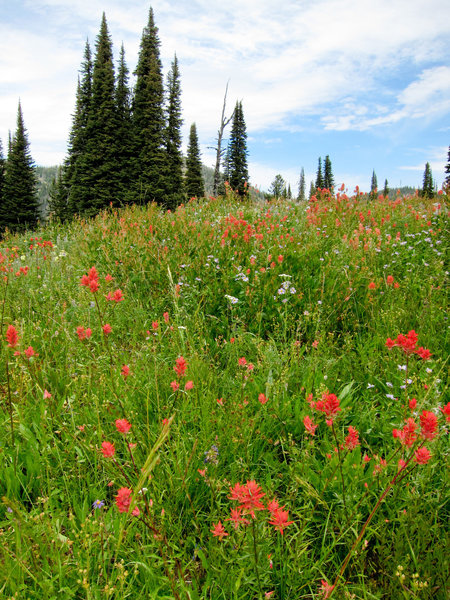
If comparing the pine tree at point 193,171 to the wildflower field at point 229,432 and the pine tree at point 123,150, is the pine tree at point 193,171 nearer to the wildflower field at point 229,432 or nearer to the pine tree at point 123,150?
the pine tree at point 123,150

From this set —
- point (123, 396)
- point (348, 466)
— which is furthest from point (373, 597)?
point (123, 396)

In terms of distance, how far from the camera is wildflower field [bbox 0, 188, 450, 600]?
141 cm

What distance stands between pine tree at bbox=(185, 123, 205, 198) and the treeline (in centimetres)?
18

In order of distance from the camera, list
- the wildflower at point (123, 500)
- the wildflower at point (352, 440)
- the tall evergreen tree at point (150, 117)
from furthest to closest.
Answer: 1. the tall evergreen tree at point (150, 117)
2. the wildflower at point (352, 440)
3. the wildflower at point (123, 500)

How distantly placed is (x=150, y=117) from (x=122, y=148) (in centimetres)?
557

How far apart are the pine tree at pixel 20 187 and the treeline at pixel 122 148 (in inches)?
5.1

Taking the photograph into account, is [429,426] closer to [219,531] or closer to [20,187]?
[219,531]

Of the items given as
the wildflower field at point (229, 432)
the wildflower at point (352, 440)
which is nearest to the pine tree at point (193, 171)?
the wildflower field at point (229, 432)

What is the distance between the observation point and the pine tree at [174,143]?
40094mm

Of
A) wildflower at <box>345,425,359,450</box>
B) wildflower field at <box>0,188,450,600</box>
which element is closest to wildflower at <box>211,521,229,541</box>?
wildflower field at <box>0,188,450,600</box>

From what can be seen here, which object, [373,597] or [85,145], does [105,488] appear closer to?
[373,597]

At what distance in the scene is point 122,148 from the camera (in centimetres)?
4131

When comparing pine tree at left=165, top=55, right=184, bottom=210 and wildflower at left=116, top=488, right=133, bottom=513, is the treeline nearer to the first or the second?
pine tree at left=165, top=55, right=184, bottom=210

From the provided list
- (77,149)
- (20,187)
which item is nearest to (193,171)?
(77,149)
